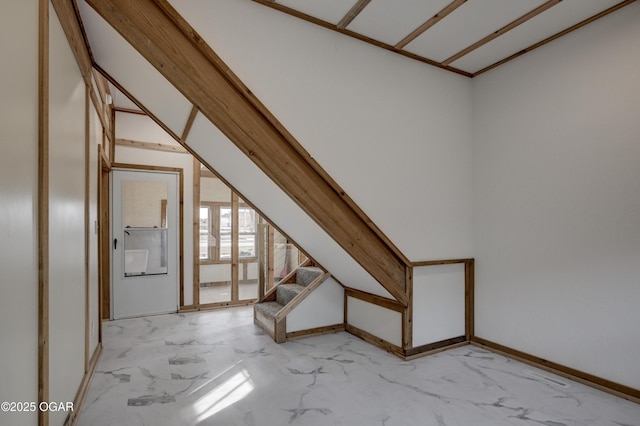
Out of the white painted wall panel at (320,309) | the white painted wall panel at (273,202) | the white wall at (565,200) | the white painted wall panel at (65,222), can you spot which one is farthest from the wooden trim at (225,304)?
the white wall at (565,200)

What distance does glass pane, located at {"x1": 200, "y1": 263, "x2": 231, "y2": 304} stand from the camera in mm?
5043

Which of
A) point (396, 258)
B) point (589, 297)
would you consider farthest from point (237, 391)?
point (589, 297)

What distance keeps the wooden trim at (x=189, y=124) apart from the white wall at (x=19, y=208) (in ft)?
3.65

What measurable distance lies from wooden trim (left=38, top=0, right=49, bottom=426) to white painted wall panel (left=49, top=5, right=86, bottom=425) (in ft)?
0.42

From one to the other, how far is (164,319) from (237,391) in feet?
7.34

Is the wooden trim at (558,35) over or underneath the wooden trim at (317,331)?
over

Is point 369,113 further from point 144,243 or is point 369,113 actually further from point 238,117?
point 144,243

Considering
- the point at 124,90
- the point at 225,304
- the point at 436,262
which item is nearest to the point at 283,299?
the point at 225,304

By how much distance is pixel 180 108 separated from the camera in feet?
8.59

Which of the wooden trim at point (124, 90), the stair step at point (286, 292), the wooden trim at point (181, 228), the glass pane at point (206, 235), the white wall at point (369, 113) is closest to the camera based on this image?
the white wall at point (369, 113)

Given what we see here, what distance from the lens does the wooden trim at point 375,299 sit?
3191 millimetres

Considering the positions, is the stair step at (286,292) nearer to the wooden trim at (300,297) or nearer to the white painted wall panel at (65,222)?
the wooden trim at (300,297)

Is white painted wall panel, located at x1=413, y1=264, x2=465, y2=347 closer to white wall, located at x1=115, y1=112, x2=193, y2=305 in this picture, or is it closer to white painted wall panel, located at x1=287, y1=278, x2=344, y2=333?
white painted wall panel, located at x1=287, y1=278, x2=344, y2=333

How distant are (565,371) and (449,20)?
110 inches
